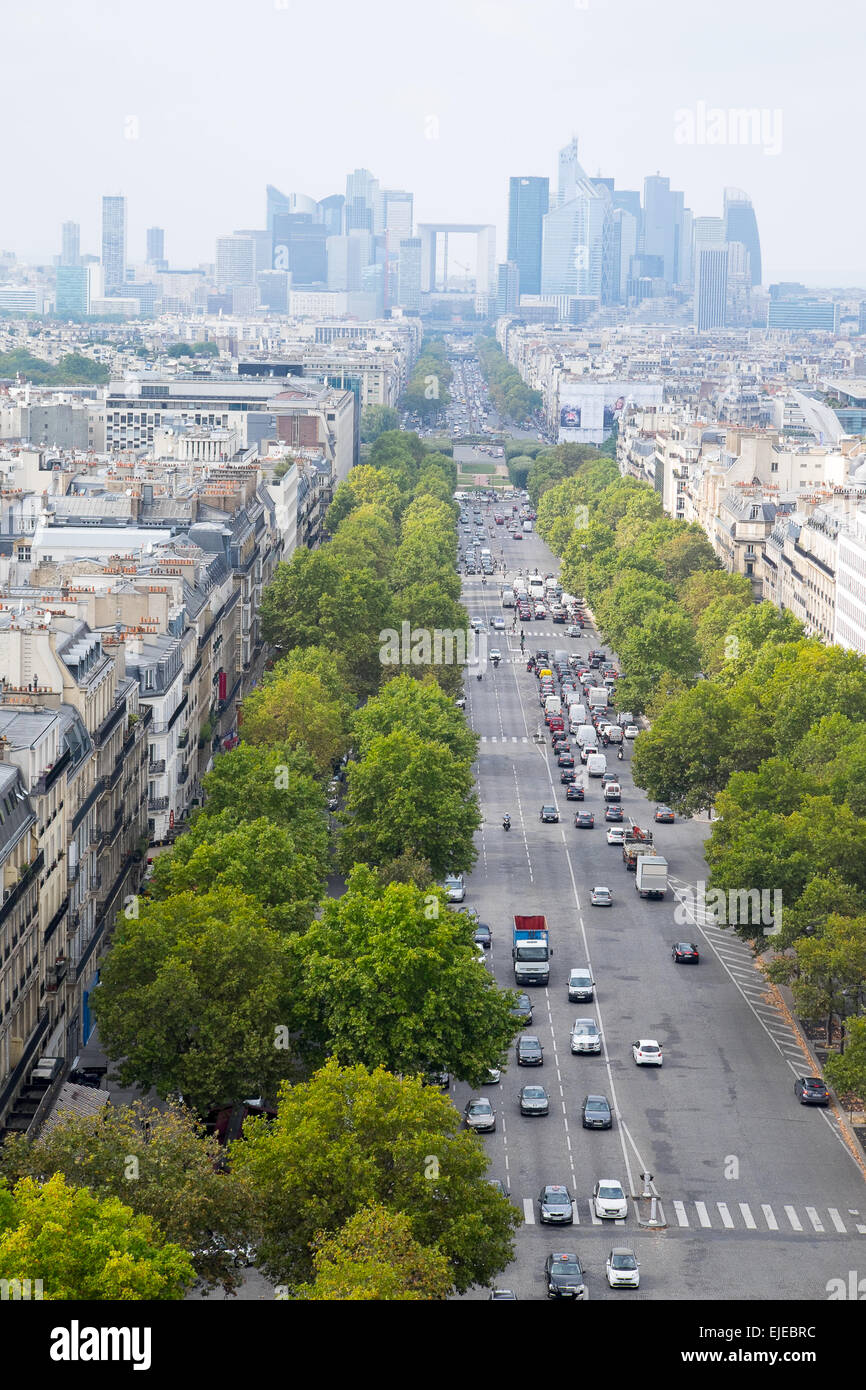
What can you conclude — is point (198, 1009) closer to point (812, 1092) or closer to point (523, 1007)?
point (523, 1007)

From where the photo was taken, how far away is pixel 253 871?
6406cm

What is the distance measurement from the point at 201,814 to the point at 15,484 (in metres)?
63.7

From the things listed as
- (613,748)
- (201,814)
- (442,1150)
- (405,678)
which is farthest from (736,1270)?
(613,748)

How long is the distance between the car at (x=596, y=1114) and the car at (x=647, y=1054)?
4.37m

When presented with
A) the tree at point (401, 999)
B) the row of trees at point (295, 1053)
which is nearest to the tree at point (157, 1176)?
the row of trees at point (295, 1053)

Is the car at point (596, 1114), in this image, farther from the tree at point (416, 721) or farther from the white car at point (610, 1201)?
the tree at point (416, 721)

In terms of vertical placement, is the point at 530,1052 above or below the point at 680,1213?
below

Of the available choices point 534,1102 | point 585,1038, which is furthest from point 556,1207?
point 585,1038

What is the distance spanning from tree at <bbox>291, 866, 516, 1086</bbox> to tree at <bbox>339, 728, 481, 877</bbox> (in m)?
20.3

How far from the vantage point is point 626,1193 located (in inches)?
2119

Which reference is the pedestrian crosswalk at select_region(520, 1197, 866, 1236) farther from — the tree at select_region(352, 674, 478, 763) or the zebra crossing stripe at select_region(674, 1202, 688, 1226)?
the tree at select_region(352, 674, 478, 763)

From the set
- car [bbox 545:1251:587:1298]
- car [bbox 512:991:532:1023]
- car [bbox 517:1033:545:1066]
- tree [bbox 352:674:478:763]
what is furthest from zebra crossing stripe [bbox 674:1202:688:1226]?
tree [bbox 352:674:478:763]

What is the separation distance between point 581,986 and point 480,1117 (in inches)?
548

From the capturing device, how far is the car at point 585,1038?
6494cm
